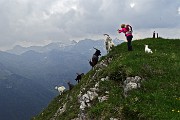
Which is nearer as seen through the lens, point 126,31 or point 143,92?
point 143,92

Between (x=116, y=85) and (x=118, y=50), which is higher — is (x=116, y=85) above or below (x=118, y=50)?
below

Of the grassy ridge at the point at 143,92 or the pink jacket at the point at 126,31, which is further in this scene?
the pink jacket at the point at 126,31

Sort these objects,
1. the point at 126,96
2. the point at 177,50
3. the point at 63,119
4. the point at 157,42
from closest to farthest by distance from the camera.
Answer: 1. the point at 126,96
2. the point at 63,119
3. the point at 177,50
4. the point at 157,42

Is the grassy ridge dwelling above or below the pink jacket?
below

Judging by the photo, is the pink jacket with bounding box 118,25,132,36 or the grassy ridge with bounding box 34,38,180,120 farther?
the pink jacket with bounding box 118,25,132,36

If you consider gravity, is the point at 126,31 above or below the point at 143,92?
above

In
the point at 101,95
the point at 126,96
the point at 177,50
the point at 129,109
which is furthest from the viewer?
the point at 177,50

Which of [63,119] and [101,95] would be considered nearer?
[101,95]

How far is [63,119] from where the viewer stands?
2831cm

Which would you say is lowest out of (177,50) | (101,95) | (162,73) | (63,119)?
(63,119)

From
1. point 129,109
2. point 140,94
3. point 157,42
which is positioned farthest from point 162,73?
point 157,42

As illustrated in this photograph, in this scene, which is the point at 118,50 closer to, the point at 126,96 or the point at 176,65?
the point at 176,65

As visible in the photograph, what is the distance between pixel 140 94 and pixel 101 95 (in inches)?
145

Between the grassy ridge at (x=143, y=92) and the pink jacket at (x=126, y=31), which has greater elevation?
the pink jacket at (x=126, y=31)
